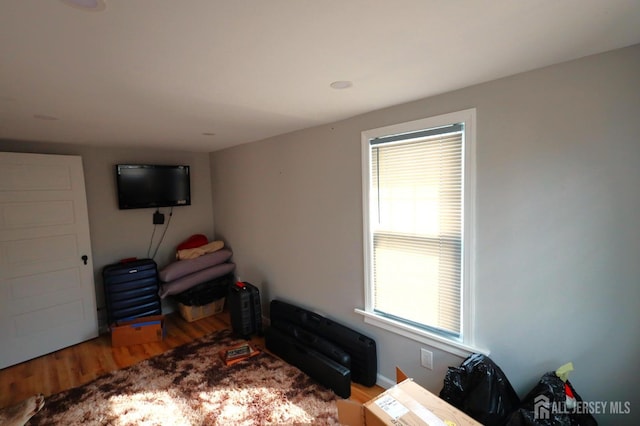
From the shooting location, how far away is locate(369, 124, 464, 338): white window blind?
1910 mm

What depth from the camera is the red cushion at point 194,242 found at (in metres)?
4.00

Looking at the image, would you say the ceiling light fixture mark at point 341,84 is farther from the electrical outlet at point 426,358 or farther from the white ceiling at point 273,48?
the electrical outlet at point 426,358

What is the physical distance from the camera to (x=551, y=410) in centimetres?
139

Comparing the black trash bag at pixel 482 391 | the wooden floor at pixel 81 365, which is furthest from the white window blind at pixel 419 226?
the wooden floor at pixel 81 365

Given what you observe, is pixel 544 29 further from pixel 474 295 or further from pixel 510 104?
pixel 474 295

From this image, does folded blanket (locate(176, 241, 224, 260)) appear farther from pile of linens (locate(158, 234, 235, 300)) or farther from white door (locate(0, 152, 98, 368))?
white door (locate(0, 152, 98, 368))

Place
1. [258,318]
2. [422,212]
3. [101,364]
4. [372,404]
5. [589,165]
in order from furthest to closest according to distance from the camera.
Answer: [258,318] < [101,364] < [422,212] < [372,404] < [589,165]

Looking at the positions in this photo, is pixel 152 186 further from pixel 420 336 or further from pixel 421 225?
pixel 420 336

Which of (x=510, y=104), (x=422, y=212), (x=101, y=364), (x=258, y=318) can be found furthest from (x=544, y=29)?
(x=101, y=364)

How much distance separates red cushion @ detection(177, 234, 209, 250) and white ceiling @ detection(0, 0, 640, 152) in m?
2.27

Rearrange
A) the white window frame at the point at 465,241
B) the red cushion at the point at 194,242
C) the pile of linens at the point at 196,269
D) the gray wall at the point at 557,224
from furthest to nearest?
the red cushion at the point at 194,242 → the pile of linens at the point at 196,269 → the white window frame at the point at 465,241 → the gray wall at the point at 557,224

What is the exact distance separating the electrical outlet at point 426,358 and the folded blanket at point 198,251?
3.00 m

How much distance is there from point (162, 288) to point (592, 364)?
4.04m

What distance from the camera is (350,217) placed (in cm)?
248
